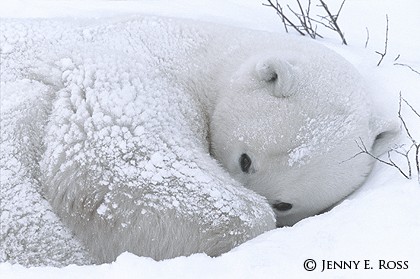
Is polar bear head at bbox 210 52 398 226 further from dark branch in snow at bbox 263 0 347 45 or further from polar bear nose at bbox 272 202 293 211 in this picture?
dark branch in snow at bbox 263 0 347 45

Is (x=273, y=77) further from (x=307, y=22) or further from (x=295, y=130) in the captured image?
(x=307, y=22)

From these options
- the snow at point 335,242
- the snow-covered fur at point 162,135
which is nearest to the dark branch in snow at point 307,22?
the snow at point 335,242

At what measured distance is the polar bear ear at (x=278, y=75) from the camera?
3.97 metres

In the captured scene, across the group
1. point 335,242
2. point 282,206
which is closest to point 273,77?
point 282,206

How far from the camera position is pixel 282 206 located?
4.21 metres

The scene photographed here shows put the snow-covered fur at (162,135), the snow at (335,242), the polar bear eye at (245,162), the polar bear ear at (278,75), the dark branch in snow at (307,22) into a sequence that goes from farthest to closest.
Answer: the dark branch in snow at (307,22)
the polar bear eye at (245,162)
the polar bear ear at (278,75)
the snow-covered fur at (162,135)
the snow at (335,242)

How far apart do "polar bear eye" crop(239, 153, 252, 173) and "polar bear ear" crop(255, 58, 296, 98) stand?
0.41m

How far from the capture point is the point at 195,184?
3504mm

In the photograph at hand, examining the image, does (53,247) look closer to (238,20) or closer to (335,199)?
(335,199)

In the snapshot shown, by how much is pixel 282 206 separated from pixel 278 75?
32.5 inches

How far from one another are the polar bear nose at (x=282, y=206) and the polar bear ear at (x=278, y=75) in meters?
0.67

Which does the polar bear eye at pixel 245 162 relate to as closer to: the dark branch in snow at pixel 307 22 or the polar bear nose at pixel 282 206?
the polar bear nose at pixel 282 206

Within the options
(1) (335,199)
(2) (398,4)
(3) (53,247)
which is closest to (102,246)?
(3) (53,247)

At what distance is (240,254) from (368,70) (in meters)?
2.68
